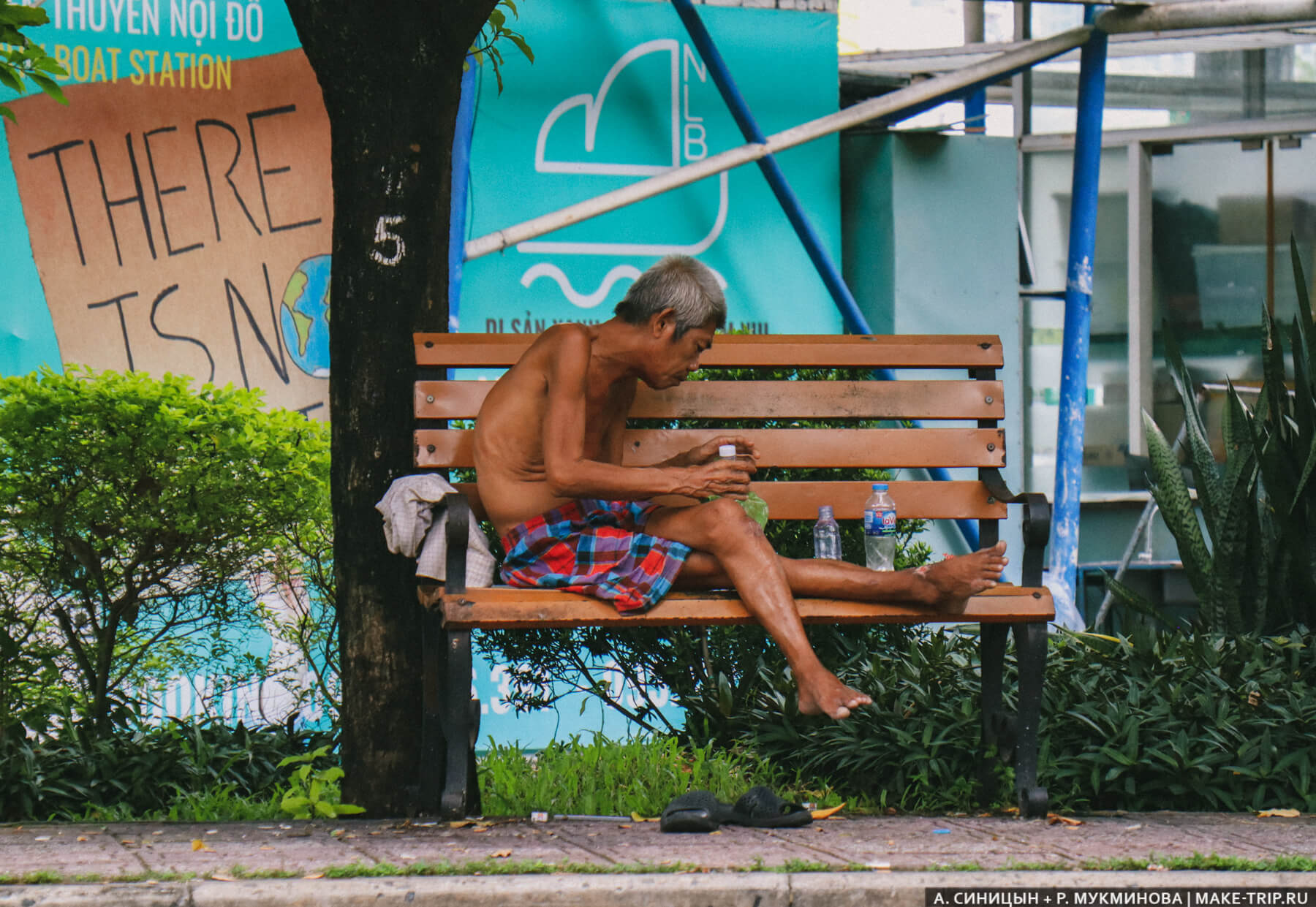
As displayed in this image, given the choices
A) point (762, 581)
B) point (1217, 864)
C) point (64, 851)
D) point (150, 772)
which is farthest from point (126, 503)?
point (1217, 864)

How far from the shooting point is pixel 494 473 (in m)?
4.10

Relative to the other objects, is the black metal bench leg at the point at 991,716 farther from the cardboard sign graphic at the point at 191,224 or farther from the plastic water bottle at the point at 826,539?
the cardboard sign graphic at the point at 191,224

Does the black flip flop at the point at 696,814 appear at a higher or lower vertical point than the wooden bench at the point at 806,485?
lower

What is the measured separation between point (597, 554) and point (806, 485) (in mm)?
1001

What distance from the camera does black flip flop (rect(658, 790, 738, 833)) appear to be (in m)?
3.55

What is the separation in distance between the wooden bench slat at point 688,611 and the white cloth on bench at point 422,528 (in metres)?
0.19

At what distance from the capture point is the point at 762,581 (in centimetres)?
369

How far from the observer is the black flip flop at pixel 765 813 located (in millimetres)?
3633

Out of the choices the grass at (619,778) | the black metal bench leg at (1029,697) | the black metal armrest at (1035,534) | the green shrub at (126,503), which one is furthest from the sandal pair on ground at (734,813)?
the green shrub at (126,503)

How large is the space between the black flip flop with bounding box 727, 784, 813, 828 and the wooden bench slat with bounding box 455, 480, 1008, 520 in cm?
107

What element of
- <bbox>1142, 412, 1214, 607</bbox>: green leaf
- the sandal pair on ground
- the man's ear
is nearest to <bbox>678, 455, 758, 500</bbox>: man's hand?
the man's ear

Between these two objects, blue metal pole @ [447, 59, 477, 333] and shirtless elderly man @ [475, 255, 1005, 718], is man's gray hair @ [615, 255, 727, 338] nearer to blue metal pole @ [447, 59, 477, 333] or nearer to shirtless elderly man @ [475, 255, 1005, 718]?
shirtless elderly man @ [475, 255, 1005, 718]

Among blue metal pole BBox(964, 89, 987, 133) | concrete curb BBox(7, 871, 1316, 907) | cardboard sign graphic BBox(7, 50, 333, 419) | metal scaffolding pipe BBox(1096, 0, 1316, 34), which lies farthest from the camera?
blue metal pole BBox(964, 89, 987, 133)

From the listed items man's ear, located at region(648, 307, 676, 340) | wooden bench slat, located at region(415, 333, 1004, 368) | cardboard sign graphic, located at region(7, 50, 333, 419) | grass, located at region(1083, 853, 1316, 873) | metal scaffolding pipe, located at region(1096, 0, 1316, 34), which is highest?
metal scaffolding pipe, located at region(1096, 0, 1316, 34)
